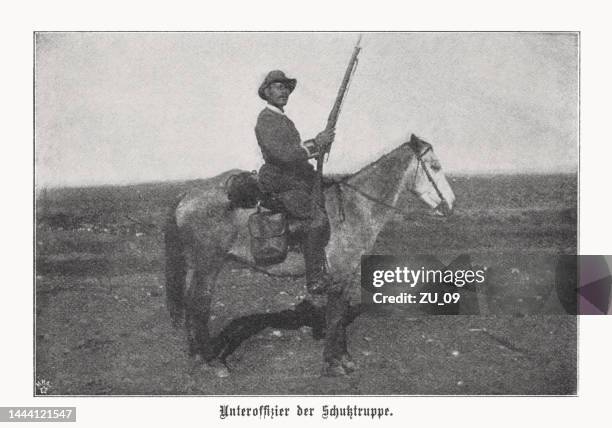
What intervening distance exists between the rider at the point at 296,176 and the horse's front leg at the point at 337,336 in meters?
0.17

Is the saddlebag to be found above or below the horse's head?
below

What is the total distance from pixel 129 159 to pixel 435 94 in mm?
2926

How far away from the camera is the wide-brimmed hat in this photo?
4.95 meters

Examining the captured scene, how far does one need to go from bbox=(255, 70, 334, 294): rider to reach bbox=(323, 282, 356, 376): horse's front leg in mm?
167

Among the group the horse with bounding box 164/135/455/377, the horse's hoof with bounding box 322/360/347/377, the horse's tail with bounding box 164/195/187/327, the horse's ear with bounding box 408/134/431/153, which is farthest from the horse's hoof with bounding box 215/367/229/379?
the horse's ear with bounding box 408/134/431/153

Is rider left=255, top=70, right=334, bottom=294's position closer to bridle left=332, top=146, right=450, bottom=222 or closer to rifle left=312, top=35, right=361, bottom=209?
rifle left=312, top=35, right=361, bottom=209

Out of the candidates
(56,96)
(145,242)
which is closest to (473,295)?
(145,242)

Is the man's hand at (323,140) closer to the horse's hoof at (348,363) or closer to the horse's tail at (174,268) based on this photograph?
the horse's tail at (174,268)

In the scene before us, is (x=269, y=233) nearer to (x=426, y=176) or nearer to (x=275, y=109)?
(x=275, y=109)

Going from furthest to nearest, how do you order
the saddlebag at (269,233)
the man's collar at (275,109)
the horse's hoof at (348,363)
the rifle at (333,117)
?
the horse's hoof at (348,363) → the man's collar at (275,109) → the rifle at (333,117) → the saddlebag at (269,233)

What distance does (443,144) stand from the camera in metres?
5.30

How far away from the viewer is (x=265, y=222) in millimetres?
4746

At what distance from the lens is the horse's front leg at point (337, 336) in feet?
16.3

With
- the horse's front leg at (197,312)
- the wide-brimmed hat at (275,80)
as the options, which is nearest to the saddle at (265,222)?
the horse's front leg at (197,312)
